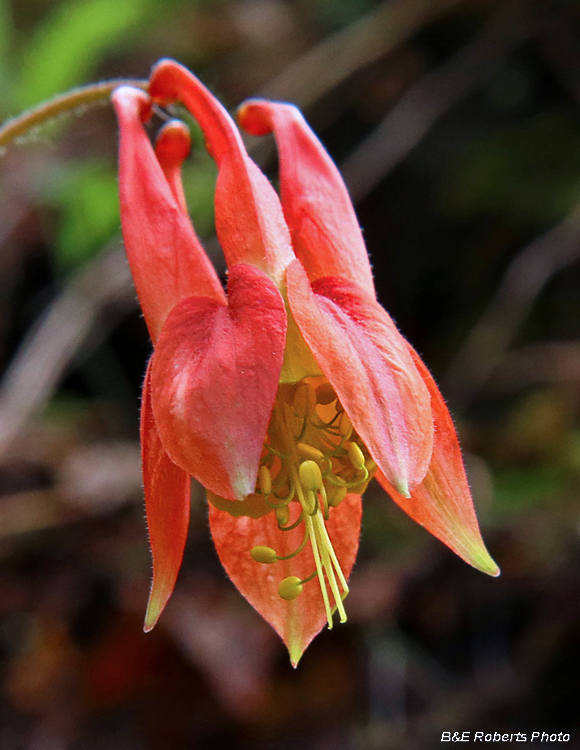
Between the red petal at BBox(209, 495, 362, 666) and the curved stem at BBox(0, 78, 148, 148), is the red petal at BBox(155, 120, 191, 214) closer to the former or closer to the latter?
the curved stem at BBox(0, 78, 148, 148)

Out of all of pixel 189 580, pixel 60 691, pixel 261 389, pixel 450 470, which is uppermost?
pixel 261 389

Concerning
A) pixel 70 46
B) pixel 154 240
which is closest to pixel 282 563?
pixel 154 240

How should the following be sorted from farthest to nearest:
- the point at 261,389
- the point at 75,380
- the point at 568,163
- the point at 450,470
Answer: the point at 75,380 < the point at 568,163 < the point at 450,470 < the point at 261,389

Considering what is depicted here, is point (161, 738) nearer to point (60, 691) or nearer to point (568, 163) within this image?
point (60, 691)

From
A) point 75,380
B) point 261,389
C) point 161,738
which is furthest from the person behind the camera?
point 75,380

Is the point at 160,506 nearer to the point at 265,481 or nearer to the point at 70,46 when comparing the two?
the point at 265,481

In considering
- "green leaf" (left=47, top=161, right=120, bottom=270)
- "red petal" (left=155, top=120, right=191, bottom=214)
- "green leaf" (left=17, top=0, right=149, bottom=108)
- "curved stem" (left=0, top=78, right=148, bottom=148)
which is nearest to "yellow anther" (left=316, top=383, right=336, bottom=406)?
"red petal" (left=155, top=120, right=191, bottom=214)

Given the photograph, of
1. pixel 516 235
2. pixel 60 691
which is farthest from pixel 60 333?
pixel 516 235

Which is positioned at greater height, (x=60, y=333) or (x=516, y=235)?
(x=60, y=333)
